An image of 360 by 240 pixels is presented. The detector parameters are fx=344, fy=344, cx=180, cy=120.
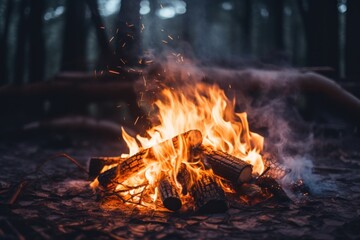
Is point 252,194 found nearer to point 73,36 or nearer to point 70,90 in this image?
point 70,90

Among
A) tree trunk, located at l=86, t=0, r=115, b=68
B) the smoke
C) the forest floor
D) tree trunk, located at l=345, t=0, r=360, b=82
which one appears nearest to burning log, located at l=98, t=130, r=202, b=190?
the forest floor

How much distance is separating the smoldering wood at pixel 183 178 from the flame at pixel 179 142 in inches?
1.9

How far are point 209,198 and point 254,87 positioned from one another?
453 cm

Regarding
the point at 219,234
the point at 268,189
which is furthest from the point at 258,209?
the point at 219,234

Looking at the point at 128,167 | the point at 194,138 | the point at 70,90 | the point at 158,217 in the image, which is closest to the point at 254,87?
the point at 194,138

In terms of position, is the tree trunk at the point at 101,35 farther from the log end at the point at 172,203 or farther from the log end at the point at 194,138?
the log end at the point at 172,203

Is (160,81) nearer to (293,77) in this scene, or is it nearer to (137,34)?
(137,34)

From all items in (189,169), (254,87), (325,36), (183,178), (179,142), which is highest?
(325,36)

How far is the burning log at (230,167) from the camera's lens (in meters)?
4.33

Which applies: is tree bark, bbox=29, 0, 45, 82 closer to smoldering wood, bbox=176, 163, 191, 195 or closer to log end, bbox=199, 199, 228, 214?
smoldering wood, bbox=176, 163, 191, 195

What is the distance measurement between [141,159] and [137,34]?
434cm

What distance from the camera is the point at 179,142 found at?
4.70m

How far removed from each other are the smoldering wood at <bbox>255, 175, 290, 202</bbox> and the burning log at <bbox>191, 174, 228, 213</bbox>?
A: 694 mm

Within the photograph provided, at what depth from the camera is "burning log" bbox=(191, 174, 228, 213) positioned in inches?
153
